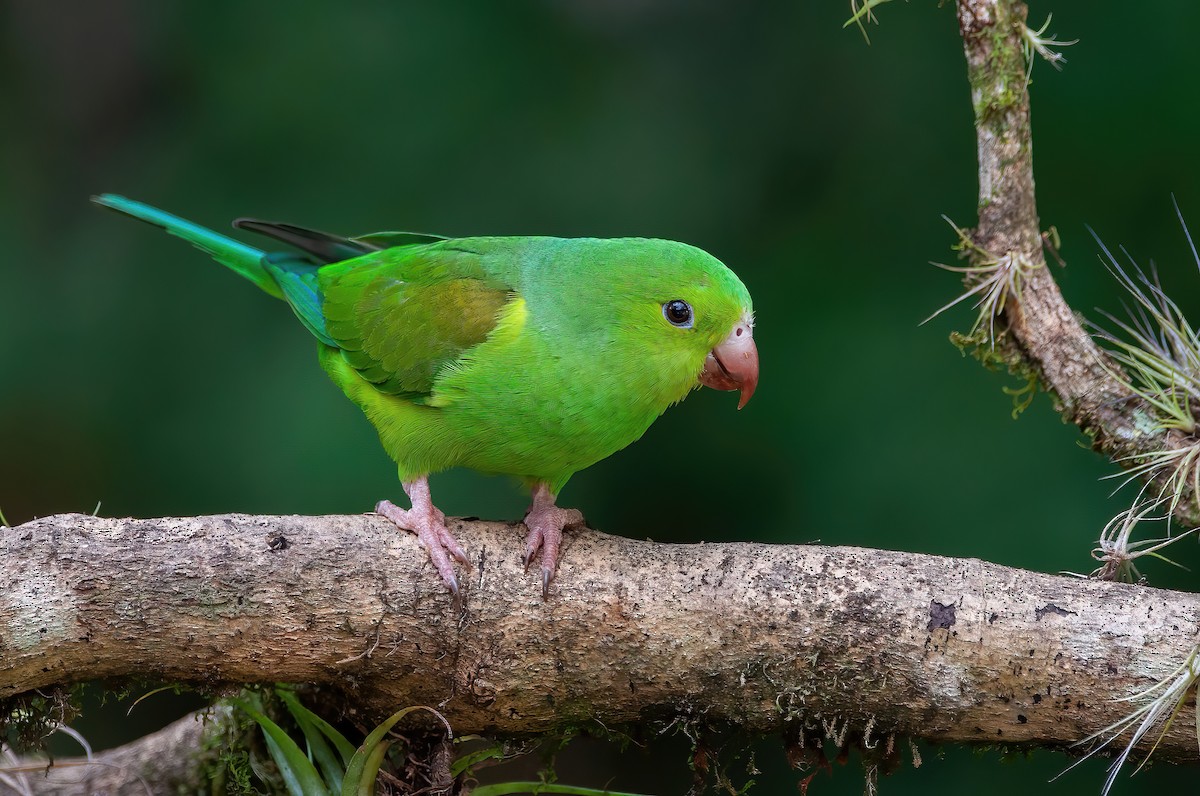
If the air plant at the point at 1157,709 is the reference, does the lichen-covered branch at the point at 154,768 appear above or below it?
below

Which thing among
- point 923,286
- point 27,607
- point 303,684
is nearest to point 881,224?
point 923,286

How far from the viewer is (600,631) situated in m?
2.30

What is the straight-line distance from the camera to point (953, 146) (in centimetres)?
383

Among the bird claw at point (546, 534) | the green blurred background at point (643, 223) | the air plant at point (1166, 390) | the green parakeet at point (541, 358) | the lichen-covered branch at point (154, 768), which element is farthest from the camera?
the green blurred background at point (643, 223)

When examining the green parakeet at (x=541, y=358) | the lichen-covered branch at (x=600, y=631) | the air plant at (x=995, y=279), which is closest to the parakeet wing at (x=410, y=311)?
the green parakeet at (x=541, y=358)

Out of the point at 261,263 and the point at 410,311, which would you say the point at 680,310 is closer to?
the point at 410,311

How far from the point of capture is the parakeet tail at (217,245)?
3.40m

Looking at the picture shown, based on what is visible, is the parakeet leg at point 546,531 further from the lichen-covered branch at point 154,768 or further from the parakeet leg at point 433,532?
the lichen-covered branch at point 154,768

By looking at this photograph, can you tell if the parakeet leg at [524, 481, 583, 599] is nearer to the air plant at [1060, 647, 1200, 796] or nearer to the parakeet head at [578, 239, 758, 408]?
the parakeet head at [578, 239, 758, 408]

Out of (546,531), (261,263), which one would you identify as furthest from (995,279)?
(261,263)

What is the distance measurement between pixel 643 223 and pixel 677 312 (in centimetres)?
142

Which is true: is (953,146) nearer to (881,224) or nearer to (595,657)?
(881,224)

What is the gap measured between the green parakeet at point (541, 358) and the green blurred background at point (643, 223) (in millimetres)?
865

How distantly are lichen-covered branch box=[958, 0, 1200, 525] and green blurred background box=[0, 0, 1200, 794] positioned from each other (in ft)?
3.70
